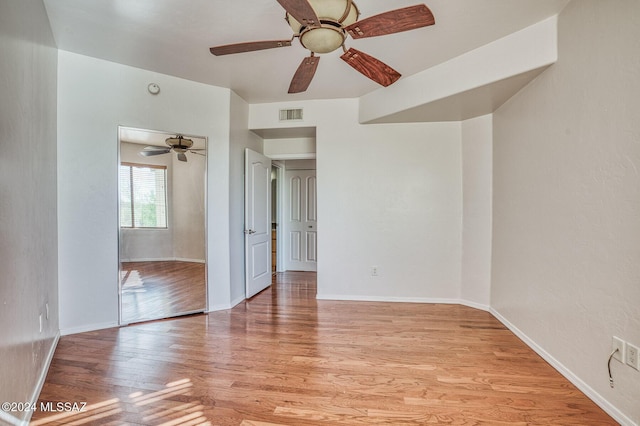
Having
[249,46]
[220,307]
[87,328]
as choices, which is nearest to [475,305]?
[220,307]

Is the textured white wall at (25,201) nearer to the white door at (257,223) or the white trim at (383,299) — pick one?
the white door at (257,223)

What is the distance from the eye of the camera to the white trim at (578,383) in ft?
5.49

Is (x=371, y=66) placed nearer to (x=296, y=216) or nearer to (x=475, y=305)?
(x=475, y=305)

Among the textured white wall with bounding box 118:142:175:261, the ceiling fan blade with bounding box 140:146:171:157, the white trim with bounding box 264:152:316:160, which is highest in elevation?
the white trim with bounding box 264:152:316:160

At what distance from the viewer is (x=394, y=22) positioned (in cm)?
169

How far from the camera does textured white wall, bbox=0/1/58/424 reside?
144 centimetres

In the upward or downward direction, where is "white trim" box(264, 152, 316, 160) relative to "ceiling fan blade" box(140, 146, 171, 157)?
upward

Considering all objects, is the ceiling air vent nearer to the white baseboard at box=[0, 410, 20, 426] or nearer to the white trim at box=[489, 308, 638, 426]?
the white trim at box=[489, 308, 638, 426]

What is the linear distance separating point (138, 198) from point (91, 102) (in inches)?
39.0

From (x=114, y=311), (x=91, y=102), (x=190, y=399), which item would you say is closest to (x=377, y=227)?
(x=190, y=399)

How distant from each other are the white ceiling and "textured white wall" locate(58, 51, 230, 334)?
0.20 m

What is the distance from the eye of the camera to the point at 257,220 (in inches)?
168

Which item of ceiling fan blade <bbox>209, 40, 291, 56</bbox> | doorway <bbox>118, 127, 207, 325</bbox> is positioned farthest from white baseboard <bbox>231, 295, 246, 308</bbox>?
ceiling fan blade <bbox>209, 40, 291, 56</bbox>

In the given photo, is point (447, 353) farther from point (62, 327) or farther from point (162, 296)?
point (62, 327)
